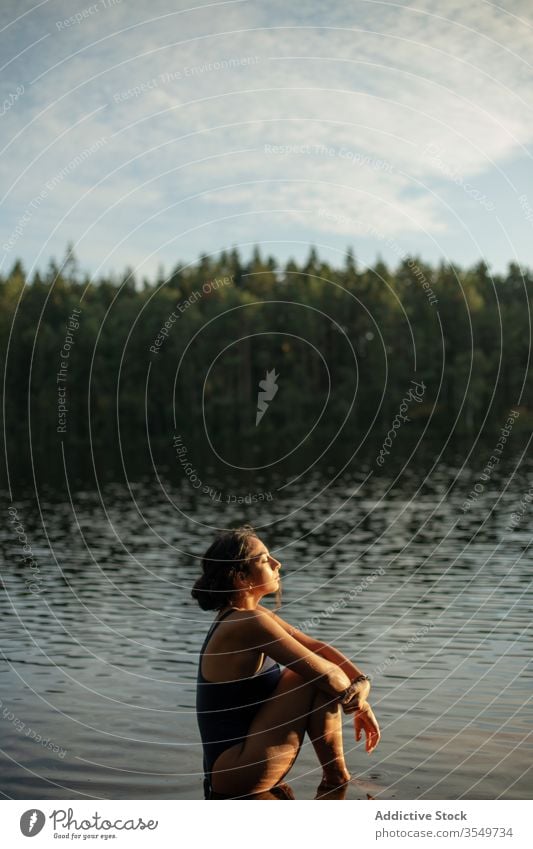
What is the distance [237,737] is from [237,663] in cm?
55

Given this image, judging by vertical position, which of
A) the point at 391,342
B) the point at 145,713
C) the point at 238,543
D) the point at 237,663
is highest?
the point at 391,342

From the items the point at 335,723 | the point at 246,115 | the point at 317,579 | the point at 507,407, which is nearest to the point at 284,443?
the point at 507,407

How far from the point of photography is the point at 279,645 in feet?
21.6

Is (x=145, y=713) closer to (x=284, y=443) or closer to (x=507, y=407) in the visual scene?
(x=284, y=443)

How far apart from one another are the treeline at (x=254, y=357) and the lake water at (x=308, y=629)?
5003 cm

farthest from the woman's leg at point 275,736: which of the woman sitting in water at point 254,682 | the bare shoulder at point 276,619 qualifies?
the bare shoulder at point 276,619

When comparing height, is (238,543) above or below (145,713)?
above

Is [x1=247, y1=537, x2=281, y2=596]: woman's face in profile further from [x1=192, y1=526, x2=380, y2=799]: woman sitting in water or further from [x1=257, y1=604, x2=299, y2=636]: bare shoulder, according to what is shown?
[x1=257, y1=604, x2=299, y2=636]: bare shoulder

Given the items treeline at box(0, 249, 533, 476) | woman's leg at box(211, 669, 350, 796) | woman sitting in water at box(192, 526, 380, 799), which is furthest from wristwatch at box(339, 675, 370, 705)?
treeline at box(0, 249, 533, 476)

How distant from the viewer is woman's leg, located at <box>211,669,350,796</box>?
686 centimetres

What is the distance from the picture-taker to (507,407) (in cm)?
8225

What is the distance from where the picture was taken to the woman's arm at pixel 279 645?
6.55 m

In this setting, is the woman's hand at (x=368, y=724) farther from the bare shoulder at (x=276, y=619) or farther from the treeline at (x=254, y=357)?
the treeline at (x=254, y=357)

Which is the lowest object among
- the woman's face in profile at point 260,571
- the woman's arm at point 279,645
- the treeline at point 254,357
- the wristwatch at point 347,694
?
the wristwatch at point 347,694
